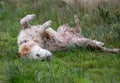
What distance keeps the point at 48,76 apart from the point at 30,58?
125cm

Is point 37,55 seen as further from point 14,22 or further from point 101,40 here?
point 14,22

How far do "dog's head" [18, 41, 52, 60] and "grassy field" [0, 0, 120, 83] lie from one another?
0.40 feet

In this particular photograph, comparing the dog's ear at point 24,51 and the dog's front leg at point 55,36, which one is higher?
the dog's front leg at point 55,36

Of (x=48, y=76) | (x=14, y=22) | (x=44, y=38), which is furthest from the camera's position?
(x=14, y=22)

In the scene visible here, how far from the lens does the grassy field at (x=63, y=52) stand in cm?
573

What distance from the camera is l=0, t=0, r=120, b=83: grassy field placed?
5727mm

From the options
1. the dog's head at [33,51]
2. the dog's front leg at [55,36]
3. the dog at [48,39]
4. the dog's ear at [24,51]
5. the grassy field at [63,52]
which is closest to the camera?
Answer: the grassy field at [63,52]

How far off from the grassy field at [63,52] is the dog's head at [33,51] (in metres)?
0.12

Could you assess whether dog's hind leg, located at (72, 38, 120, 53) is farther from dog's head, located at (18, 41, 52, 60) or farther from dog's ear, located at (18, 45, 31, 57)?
dog's ear, located at (18, 45, 31, 57)

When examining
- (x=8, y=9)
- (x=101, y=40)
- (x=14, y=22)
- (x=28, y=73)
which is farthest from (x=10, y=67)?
(x=8, y=9)

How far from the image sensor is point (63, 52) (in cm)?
783

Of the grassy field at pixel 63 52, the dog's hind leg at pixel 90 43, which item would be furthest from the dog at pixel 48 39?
Answer: the grassy field at pixel 63 52

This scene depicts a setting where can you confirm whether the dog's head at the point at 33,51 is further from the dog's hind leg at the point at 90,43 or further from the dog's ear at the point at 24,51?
the dog's hind leg at the point at 90,43

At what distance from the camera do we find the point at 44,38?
310 inches
